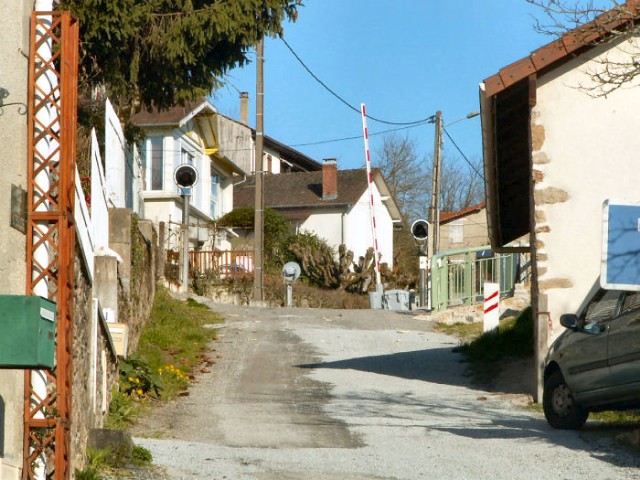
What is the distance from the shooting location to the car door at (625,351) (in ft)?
35.5

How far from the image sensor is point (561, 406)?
484 inches

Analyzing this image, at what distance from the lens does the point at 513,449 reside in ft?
35.7

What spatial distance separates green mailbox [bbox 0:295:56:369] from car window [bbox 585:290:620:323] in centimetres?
682

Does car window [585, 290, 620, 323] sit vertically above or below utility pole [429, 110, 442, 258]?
below

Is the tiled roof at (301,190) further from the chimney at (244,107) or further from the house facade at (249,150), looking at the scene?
the chimney at (244,107)

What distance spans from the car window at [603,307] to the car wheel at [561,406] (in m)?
0.74

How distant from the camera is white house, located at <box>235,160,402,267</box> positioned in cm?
5428

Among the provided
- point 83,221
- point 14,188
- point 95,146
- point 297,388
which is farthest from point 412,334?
point 14,188

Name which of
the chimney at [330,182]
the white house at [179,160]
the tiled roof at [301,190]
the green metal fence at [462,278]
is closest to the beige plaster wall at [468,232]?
the tiled roof at [301,190]

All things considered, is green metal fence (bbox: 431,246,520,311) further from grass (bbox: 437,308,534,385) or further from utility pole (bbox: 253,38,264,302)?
utility pole (bbox: 253,38,264,302)

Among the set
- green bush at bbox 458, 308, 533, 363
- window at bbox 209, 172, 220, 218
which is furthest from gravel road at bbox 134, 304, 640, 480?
window at bbox 209, 172, 220, 218

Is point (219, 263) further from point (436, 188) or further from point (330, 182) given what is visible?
point (330, 182)

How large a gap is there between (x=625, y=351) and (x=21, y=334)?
633 cm

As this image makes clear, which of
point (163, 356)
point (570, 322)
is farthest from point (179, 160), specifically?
point (570, 322)
